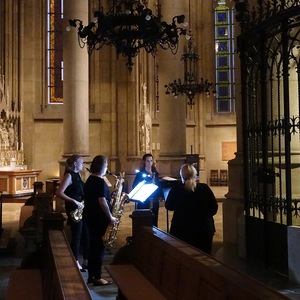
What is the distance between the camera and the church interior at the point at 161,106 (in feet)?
23.4

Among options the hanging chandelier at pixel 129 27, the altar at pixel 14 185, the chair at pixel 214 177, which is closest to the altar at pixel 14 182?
the altar at pixel 14 185

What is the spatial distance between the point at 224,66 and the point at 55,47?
7567 millimetres

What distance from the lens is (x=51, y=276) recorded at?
4.09 metres

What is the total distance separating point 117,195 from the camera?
7.26 metres

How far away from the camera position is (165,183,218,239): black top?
5988mm

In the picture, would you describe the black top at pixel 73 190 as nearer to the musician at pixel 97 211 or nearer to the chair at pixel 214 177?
the musician at pixel 97 211

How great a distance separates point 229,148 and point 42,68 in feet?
28.3

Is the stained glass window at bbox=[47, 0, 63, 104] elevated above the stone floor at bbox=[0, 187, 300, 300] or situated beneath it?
elevated above

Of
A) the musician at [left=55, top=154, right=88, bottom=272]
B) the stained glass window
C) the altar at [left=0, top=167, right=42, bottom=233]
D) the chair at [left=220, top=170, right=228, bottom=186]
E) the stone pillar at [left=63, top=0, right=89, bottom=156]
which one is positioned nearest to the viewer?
the musician at [left=55, top=154, right=88, bottom=272]

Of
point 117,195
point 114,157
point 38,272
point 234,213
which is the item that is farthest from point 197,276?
point 114,157

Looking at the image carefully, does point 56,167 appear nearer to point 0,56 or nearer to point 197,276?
point 0,56

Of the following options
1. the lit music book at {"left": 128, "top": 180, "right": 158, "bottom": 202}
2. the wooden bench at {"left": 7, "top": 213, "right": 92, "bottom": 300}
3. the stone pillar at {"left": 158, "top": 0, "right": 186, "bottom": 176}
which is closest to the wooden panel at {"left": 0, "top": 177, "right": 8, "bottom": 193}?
the stone pillar at {"left": 158, "top": 0, "right": 186, "bottom": 176}

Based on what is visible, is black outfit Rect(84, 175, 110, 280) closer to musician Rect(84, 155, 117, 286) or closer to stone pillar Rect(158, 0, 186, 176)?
musician Rect(84, 155, 117, 286)

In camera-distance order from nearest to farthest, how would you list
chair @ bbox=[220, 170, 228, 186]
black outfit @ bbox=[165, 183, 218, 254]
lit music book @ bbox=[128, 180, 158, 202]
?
black outfit @ bbox=[165, 183, 218, 254] < lit music book @ bbox=[128, 180, 158, 202] < chair @ bbox=[220, 170, 228, 186]
